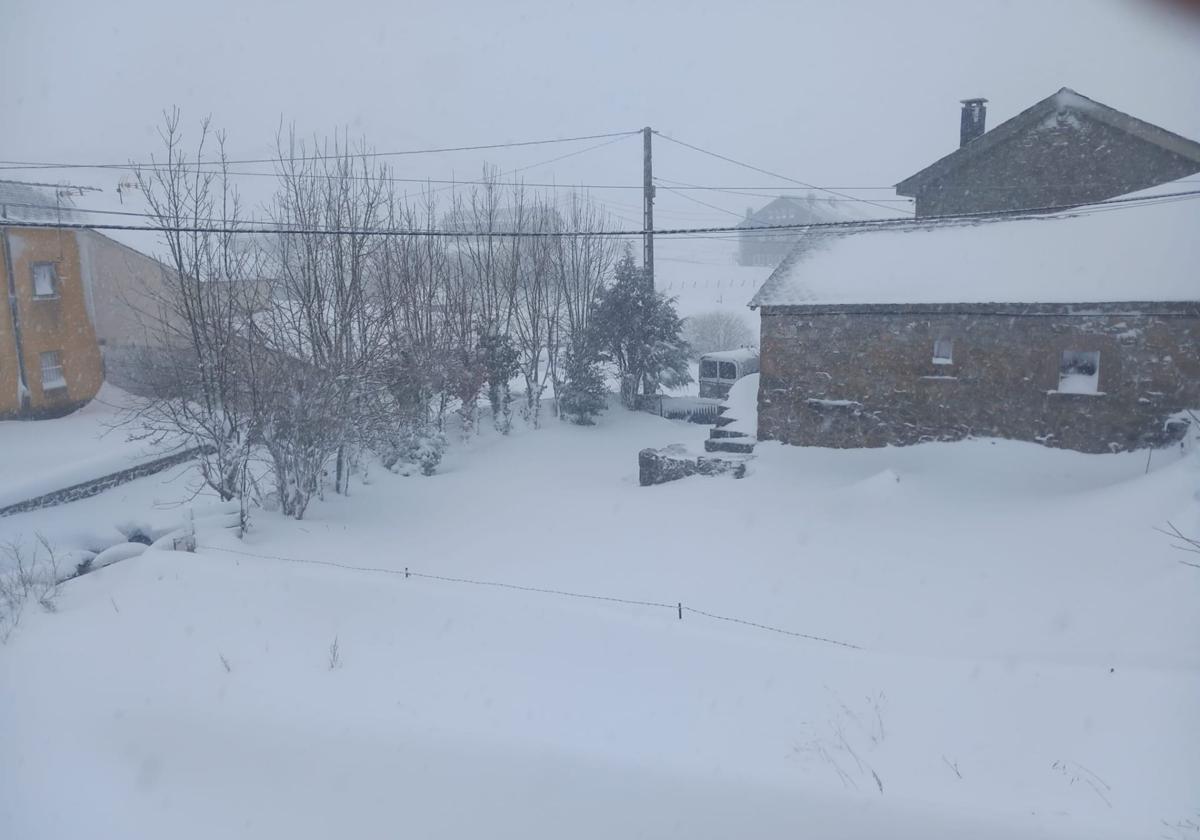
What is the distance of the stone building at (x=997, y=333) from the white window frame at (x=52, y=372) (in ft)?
69.3

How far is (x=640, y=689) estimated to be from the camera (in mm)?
6699

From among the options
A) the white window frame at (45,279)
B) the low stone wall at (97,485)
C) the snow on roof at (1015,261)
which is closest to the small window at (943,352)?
the snow on roof at (1015,261)

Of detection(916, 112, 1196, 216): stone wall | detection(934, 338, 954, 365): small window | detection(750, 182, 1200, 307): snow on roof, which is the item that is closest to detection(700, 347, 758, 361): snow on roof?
detection(916, 112, 1196, 216): stone wall

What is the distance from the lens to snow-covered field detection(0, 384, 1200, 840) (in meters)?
4.92

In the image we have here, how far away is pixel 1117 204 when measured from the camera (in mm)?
16547

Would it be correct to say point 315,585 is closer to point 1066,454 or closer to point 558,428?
point 1066,454

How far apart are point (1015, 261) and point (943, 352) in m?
2.42

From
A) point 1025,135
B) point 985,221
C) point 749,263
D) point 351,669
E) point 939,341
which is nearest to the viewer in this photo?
point 351,669

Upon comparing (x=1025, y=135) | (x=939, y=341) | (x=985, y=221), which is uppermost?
(x=1025, y=135)

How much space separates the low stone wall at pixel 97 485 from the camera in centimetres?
1593

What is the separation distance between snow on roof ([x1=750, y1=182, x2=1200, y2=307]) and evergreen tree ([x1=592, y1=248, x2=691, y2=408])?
823 centimetres

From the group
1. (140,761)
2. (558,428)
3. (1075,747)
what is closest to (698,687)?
(1075,747)

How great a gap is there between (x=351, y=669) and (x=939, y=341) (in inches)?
→ 515

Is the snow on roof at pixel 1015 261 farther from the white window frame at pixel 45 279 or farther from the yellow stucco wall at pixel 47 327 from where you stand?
the white window frame at pixel 45 279
